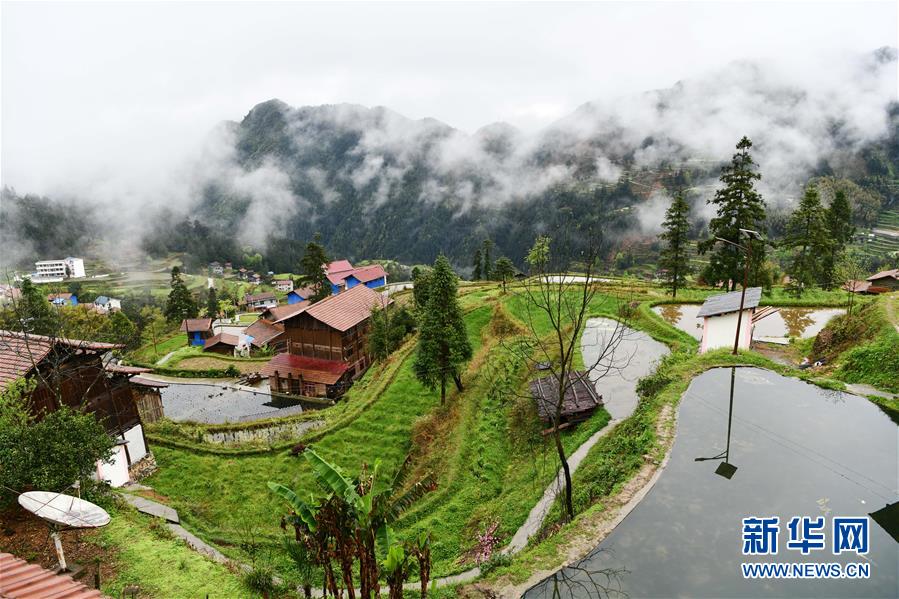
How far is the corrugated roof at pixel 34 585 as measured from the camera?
286 inches

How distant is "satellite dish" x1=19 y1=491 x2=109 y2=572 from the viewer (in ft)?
35.8

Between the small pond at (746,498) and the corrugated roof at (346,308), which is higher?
the corrugated roof at (346,308)

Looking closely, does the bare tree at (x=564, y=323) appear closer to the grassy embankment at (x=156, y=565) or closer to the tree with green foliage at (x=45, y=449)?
the grassy embankment at (x=156, y=565)

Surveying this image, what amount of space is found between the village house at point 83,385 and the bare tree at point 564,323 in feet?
48.8

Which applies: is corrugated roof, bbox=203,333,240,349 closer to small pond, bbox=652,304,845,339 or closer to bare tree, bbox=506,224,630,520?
bare tree, bbox=506,224,630,520

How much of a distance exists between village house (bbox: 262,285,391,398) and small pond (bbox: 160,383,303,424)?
198 centimetres

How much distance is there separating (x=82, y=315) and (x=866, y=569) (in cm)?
8422

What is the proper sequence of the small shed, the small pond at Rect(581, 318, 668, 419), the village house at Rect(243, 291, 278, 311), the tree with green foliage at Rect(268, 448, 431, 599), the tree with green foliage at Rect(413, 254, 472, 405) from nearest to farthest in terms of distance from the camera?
1. the tree with green foliage at Rect(268, 448, 431, 599)
2. the small shed
3. the small pond at Rect(581, 318, 668, 419)
4. the tree with green foliage at Rect(413, 254, 472, 405)
5. the village house at Rect(243, 291, 278, 311)

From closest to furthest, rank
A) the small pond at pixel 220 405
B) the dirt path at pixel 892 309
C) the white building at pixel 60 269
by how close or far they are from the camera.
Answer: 1. the dirt path at pixel 892 309
2. the small pond at pixel 220 405
3. the white building at pixel 60 269

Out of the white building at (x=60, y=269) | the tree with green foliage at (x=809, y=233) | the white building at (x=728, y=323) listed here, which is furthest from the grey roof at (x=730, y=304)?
the white building at (x=60, y=269)

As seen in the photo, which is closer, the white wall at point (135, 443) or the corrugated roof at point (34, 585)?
the corrugated roof at point (34, 585)

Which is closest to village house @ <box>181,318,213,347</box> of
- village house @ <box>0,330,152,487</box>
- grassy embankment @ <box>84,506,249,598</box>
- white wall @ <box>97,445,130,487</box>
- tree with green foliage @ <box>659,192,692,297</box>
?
village house @ <box>0,330,152,487</box>

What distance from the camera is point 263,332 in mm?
61344

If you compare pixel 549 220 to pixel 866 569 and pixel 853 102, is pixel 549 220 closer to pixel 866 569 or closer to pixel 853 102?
pixel 853 102
